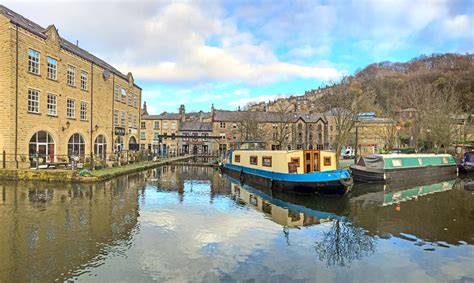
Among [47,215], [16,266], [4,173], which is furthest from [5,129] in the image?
[16,266]

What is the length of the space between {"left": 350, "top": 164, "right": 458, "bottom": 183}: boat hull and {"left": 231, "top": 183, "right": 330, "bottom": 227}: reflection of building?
9475 millimetres

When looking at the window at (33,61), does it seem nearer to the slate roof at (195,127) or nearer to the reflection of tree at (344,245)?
the reflection of tree at (344,245)

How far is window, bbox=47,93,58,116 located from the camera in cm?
2112

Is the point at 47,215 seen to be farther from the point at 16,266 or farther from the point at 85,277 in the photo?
the point at 85,277

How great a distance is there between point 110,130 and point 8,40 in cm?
1269

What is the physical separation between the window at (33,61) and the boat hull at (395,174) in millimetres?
22341

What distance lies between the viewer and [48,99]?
21.1 metres

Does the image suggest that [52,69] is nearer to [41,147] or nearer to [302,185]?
[41,147]

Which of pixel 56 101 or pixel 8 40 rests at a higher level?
pixel 8 40

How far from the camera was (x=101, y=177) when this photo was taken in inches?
696

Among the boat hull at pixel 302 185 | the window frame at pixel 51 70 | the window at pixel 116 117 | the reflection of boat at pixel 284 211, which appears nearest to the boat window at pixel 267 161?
the boat hull at pixel 302 185

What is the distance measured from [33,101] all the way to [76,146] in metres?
5.34

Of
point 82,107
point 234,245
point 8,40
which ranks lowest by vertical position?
point 234,245

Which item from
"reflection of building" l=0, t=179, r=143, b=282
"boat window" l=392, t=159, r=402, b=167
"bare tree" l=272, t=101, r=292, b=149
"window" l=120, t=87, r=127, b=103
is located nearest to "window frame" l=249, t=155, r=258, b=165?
"reflection of building" l=0, t=179, r=143, b=282
